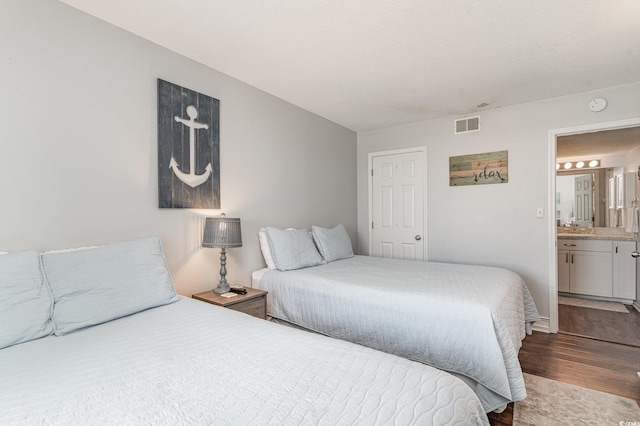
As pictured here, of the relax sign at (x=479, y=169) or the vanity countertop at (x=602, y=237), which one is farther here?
the vanity countertop at (x=602, y=237)

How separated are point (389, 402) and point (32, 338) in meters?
1.49

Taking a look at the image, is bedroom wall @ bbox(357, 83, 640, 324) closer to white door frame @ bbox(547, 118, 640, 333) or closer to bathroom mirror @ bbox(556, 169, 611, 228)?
white door frame @ bbox(547, 118, 640, 333)

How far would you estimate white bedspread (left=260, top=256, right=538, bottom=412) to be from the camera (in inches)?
71.0

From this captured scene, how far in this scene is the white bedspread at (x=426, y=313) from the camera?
180 cm

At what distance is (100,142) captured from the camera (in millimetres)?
1974

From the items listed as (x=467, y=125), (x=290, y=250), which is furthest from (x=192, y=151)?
(x=467, y=125)

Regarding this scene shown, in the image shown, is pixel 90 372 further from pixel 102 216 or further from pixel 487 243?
pixel 487 243

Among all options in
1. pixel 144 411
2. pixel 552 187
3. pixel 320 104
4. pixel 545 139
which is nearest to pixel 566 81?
pixel 545 139

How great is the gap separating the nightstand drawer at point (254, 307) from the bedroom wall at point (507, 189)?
2402 millimetres

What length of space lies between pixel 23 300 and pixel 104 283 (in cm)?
31

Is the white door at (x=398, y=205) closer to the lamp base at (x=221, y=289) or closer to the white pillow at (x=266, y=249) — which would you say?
the white pillow at (x=266, y=249)

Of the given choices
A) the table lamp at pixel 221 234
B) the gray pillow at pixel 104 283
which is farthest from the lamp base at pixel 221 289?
the gray pillow at pixel 104 283

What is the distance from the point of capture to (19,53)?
1667 millimetres

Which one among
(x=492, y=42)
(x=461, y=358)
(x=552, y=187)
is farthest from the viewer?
(x=552, y=187)
